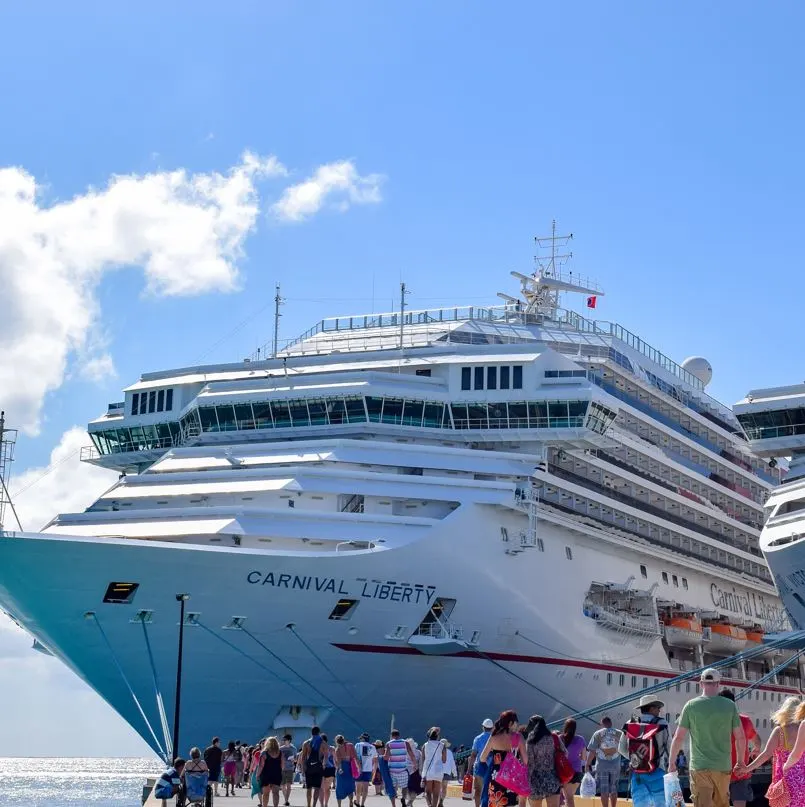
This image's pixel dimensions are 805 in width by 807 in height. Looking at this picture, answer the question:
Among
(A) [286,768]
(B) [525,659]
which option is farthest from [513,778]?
(B) [525,659]

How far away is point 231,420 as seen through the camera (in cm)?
3972

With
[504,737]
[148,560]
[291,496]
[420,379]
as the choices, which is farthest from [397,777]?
[420,379]

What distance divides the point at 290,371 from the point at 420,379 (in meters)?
3.82

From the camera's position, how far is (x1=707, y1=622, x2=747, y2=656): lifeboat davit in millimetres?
49688

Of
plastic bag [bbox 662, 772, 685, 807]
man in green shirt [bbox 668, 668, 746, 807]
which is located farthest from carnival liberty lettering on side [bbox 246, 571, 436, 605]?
man in green shirt [bbox 668, 668, 746, 807]

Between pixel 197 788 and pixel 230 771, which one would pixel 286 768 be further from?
pixel 230 771

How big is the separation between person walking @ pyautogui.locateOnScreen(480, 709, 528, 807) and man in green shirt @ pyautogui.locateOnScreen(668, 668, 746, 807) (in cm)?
279

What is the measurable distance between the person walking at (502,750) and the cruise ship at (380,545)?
53.4ft

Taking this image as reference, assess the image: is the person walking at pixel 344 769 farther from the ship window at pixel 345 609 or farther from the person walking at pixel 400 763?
the ship window at pixel 345 609

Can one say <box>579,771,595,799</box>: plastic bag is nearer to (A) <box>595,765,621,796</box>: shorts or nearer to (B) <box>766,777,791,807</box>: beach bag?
(A) <box>595,765,621,796</box>: shorts

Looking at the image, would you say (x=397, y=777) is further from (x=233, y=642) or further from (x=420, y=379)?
(x=420, y=379)

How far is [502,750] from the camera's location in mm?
Result: 14305

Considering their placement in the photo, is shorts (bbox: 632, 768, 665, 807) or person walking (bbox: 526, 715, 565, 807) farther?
person walking (bbox: 526, 715, 565, 807)

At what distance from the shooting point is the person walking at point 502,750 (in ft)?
46.4
